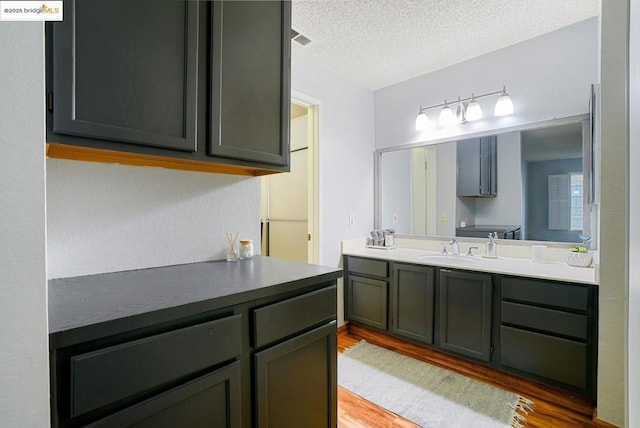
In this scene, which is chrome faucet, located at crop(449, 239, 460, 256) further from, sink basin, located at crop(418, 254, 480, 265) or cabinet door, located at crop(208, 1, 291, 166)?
cabinet door, located at crop(208, 1, 291, 166)

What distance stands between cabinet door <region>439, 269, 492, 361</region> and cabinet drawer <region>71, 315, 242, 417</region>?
6.09ft

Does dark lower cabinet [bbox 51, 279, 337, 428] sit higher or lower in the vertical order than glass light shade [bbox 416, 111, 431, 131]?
lower

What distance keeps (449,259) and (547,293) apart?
80 cm

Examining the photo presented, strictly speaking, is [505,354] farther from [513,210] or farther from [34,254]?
[34,254]

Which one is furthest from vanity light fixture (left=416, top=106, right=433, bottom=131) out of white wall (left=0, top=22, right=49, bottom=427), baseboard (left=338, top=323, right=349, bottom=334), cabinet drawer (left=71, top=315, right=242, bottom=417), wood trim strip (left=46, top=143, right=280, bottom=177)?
white wall (left=0, top=22, right=49, bottom=427)

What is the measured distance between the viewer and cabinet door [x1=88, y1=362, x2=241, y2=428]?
73cm

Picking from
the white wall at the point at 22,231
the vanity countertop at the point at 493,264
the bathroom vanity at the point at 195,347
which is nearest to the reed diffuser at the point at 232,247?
the bathroom vanity at the point at 195,347

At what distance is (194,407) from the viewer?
0.84 m

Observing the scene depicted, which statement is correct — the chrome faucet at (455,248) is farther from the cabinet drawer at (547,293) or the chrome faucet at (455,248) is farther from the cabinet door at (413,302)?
the cabinet drawer at (547,293)

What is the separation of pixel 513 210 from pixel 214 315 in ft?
8.45

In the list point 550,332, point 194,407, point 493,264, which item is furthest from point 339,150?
point 194,407

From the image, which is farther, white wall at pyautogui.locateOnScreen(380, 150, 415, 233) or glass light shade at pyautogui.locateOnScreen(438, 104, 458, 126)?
white wall at pyautogui.locateOnScreen(380, 150, 415, 233)

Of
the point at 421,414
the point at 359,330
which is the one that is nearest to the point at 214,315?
the point at 421,414

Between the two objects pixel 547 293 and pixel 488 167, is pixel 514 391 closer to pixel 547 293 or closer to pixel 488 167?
pixel 547 293
